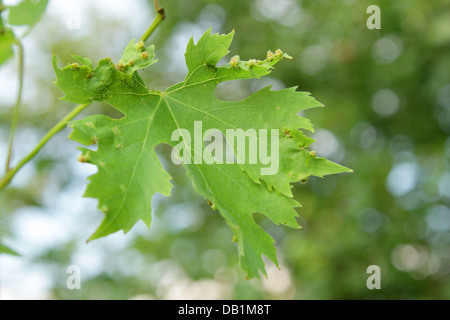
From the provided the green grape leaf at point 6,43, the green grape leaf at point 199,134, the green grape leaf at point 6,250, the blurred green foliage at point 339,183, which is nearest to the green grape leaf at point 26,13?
the green grape leaf at point 6,43

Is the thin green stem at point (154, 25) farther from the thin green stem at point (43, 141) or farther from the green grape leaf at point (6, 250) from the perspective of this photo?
the green grape leaf at point (6, 250)

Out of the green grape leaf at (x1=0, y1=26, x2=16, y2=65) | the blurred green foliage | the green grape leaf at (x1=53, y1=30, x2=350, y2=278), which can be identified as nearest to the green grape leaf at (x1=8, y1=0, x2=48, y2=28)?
the green grape leaf at (x1=0, y1=26, x2=16, y2=65)

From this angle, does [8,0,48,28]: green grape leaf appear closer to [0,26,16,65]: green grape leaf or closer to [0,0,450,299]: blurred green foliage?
[0,26,16,65]: green grape leaf

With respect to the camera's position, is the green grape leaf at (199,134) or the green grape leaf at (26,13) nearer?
the green grape leaf at (199,134)

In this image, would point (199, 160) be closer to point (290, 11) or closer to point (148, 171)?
point (148, 171)

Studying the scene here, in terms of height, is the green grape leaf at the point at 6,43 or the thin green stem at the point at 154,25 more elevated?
the green grape leaf at the point at 6,43
